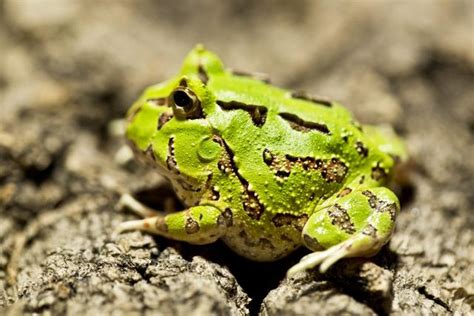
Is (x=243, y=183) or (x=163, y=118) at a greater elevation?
(x=163, y=118)

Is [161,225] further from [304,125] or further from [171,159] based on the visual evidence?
[304,125]

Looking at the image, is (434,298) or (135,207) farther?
(135,207)

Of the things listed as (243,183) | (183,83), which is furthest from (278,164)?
(183,83)

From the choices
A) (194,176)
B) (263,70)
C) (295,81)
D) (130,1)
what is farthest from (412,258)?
(130,1)

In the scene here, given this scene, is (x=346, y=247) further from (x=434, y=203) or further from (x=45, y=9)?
(x=45, y=9)

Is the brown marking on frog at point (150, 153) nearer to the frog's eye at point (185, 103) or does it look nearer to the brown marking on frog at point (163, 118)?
the brown marking on frog at point (163, 118)

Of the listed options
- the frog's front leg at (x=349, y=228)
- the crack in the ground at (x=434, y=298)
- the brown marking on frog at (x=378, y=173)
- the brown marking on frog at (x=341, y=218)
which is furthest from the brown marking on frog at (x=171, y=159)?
the crack in the ground at (x=434, y=298)

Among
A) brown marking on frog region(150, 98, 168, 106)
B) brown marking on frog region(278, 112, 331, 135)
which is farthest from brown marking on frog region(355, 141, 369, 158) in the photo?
brown marking on frog region(150, 98, 168, 106)

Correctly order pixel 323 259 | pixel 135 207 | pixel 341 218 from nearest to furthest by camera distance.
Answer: pixel 323 259 → pixel 341 218 → pixel 135 207
